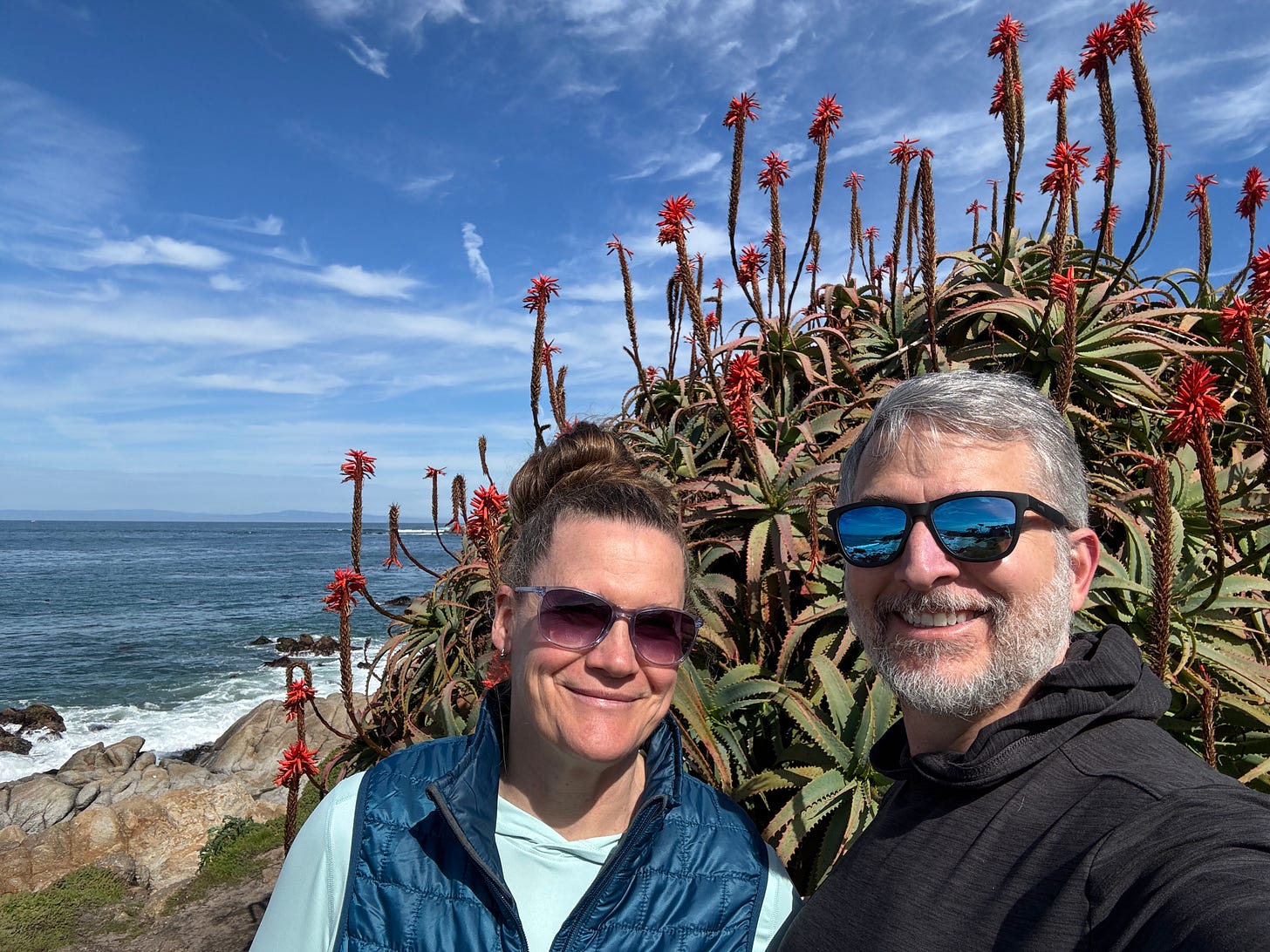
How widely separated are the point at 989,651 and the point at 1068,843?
0.33 m

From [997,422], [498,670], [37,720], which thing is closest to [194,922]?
[498,670]

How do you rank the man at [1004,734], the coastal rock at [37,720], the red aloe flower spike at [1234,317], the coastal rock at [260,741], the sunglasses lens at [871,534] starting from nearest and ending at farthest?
1. the man at [1004,734]
2. the sunglasses lens at [871,534]
3. the red aloe flower spike at [1234,317]
4. the coastal rock at [260,741]
5. the coastal rock at [37,720]

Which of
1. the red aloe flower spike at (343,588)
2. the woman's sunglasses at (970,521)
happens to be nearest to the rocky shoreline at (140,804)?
the red aloe flower spike at (343,588)

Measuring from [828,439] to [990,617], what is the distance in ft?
6.86

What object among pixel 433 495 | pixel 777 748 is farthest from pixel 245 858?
pixel 777 748

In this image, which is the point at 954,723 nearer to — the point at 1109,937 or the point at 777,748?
the point at 1109,937

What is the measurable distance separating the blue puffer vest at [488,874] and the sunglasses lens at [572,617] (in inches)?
10.2

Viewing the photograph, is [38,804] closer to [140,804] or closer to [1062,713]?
[140,804]

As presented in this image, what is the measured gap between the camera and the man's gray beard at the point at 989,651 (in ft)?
4.24

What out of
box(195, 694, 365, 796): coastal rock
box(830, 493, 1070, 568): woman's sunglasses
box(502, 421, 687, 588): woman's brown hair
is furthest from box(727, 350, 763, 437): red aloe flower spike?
box(195, 694, 365, 796): coastal rock

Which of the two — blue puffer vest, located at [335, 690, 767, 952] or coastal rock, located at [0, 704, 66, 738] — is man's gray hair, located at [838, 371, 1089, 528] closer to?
blue puffer vest, located at [335, 690, 767, 952]

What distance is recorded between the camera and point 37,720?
18906 mm

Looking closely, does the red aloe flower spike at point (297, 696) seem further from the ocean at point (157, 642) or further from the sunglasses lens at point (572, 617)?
the sunglasses lens at point (572, 617)

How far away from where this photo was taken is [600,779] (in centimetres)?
174
